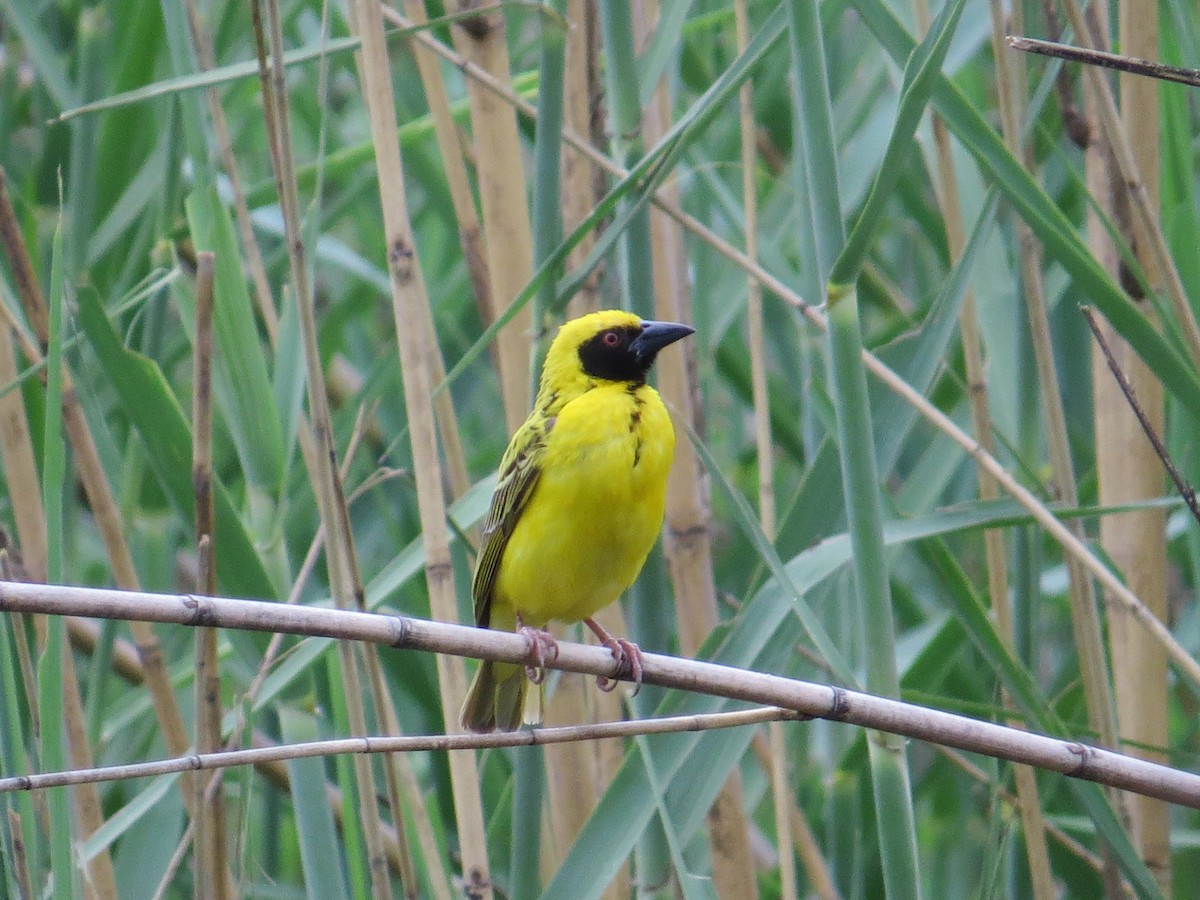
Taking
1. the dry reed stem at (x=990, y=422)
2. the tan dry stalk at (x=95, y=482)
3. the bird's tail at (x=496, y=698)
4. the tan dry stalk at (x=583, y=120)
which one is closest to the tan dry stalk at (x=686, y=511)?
the tan dry stalk at (x=583, y=120)

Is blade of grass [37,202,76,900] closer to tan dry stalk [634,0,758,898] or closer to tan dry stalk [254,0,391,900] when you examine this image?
tan dry stalk [254,0,391,900]

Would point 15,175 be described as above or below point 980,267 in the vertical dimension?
above

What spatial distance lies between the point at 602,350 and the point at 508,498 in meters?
0.40

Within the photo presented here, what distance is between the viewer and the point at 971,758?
3.04 meters

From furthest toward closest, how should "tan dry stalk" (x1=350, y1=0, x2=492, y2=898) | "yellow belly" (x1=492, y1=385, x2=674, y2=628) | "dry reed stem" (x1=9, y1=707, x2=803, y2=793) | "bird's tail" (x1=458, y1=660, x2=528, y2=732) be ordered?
"bird's tail" (x1=458, y1=660, x2=528, y2=732) → "yellow belly" (x1=492, y1=385, x2=674, y2=628) → "tan dry stalk" (x1=350, y1=0, x2=492, y2=898) → "dry reed stem" (x1=9, y1=707, x2=803, y2=793)

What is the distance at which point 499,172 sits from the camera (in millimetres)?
2648

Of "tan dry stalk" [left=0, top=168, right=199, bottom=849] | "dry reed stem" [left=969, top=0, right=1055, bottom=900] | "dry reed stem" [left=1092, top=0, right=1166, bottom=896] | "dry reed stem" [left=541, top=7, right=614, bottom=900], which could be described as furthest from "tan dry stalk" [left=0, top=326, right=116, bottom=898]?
"dry reed stem" [left=1092, top=0, right=1166, bottom=896]

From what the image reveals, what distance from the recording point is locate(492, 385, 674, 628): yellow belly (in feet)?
8.30

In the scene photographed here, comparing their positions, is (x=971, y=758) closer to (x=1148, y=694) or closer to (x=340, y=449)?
(x=1148, y=694)

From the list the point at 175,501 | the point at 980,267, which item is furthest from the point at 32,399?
the point at 980,267

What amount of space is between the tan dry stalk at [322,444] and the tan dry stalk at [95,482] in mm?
485

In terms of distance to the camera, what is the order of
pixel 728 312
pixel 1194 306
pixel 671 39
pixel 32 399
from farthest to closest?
1. pixel 728 312
2. pixel 32 399
3. pixel 1194 306
4. pixel 671 39

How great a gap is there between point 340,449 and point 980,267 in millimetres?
1589

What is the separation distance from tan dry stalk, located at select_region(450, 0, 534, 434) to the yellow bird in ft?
0.44
